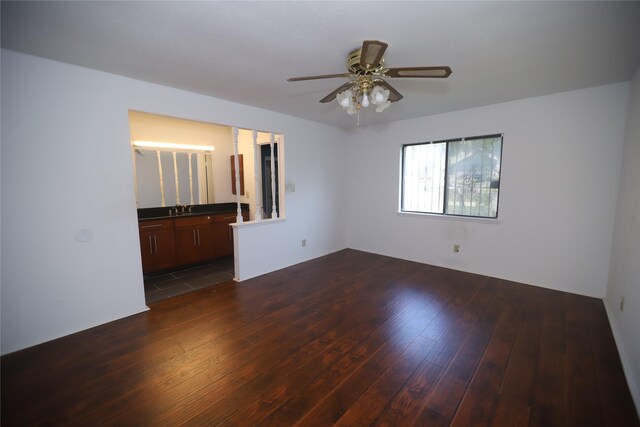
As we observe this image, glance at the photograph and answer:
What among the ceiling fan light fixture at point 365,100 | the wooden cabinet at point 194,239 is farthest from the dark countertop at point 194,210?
the ceiling fan light fixture at point 365,100

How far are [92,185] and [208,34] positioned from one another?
181 cm

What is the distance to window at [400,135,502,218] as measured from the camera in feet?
12.3

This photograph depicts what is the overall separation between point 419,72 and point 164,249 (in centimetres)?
403

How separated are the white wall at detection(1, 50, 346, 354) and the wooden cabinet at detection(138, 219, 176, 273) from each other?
112 centimetres

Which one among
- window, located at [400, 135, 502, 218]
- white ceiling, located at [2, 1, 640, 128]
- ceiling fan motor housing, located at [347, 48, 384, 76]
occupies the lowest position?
window, located at [400, 135, 502, 218]

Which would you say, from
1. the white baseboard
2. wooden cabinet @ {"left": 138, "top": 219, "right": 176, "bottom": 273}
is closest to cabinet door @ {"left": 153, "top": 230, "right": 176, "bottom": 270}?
wooden cabinet @ {"left": 138, "top": 219, "right": 176, "bottom": 273}

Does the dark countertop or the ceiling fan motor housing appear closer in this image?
the ceiling fan motor housing

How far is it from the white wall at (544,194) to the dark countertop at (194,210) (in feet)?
11.2

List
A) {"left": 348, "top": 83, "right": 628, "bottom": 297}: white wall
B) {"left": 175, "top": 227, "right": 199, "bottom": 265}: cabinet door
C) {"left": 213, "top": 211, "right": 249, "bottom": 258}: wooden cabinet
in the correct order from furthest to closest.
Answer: {"left": 213, "top": 211, "right": 249, "bottom": 258}: wooden cabinet
{"left": 175, "top": 227, "right": 199, "bottom": 265}: cabinet door
{"left": 348, "top": 83, "right": 628, "bottom": 297}: white wall

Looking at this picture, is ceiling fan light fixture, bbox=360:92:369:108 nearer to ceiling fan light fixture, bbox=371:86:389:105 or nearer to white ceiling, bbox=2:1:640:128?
ceiling fan light fixture, bbox=371:86:389:105

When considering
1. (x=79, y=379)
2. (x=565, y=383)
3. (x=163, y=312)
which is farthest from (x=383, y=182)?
(x=79, y=379)

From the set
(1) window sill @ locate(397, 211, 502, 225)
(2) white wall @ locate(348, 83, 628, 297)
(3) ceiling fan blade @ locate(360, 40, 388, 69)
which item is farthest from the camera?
(1) window sill @ locate(397, 211, 502, 225)

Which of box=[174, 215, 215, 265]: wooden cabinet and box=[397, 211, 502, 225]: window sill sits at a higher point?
box=[397, 211, 502, 225]: window sill

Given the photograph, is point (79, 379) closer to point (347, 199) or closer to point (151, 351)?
point (151, 351)
